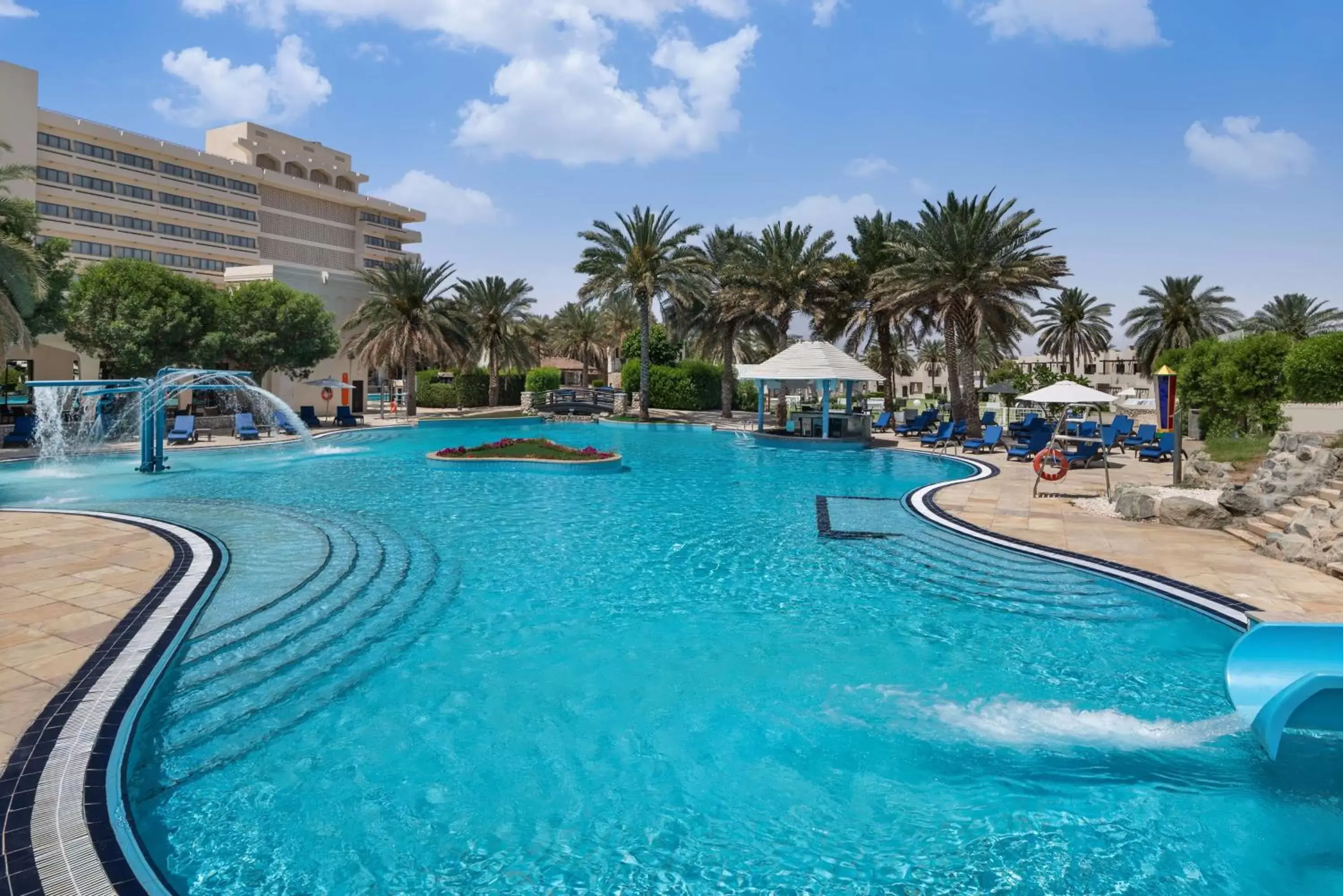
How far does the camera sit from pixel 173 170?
57.8m

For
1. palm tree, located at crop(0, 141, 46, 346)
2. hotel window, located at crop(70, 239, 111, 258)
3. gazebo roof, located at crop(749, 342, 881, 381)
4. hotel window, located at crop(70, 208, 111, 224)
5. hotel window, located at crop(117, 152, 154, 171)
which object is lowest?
gazebo roof, located at crop(749, 342, 881, 381)

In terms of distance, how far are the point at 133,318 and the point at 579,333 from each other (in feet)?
127

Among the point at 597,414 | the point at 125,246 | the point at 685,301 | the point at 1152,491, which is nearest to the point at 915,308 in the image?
the point at 685,301

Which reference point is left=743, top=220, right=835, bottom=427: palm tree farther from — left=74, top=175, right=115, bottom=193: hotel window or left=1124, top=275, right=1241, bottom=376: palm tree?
left=74, top=175, right=115, bottom=193: hotel window

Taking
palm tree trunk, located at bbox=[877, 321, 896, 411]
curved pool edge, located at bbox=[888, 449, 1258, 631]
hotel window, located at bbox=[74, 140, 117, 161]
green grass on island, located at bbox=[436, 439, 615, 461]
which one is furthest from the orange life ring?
hotel window, located at bbox=[74, 140, 117, 161]

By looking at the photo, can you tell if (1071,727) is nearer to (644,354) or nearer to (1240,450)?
(1240,450)

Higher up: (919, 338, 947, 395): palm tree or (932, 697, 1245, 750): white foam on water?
(919, 338, 947, 395): palm tree

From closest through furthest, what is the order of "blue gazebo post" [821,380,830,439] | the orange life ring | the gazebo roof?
the orange life ring < the gazebo roof < "blue gazebo post" [821,380,830,439]

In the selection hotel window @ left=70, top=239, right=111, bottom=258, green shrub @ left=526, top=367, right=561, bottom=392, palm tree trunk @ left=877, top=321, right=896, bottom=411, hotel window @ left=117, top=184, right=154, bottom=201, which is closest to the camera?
palm tree trunk @ left=877, top=321, right=896, bottom=411

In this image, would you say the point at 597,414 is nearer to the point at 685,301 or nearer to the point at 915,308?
the point at 685,301

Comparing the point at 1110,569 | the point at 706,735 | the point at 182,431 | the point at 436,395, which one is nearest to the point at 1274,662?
the point at 706,735

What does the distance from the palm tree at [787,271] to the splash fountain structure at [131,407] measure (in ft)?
65.7

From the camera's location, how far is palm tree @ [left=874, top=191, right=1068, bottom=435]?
27906 millimetres

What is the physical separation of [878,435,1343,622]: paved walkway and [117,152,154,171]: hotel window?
Answer: 61.9m
